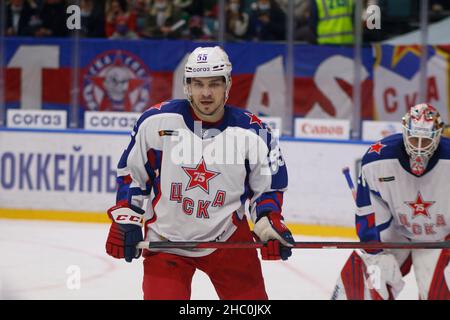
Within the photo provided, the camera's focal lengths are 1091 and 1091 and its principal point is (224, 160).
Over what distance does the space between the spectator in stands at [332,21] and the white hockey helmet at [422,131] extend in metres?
3.69

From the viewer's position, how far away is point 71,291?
17.5ft

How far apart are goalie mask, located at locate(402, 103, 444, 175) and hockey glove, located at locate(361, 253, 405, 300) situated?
376mm

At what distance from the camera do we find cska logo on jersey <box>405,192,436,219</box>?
4137 millimetres

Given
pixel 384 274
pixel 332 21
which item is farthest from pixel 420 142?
pixel 332 21

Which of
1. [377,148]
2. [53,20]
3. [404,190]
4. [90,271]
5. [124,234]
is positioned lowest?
[90,271]

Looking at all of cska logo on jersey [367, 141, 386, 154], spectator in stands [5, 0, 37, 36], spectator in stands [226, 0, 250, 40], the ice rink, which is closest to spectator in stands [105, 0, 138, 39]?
spectator in stands [5, 0, 37, 36]

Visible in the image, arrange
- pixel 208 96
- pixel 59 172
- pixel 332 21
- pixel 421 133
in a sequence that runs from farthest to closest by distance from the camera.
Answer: pixel 332 21 → pixel 59 172 → pixel 421 133 → pixel 208 96

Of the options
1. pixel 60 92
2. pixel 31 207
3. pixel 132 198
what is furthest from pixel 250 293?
pixel 60 92

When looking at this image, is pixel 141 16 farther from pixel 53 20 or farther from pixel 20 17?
pixel 20 17

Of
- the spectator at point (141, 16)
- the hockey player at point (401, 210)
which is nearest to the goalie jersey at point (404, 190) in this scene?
the hockey player at point (401, 210)

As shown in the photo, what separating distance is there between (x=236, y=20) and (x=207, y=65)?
453 centimetres

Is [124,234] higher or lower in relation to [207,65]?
lower

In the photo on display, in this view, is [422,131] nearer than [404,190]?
Yes

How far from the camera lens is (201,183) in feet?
11.8
